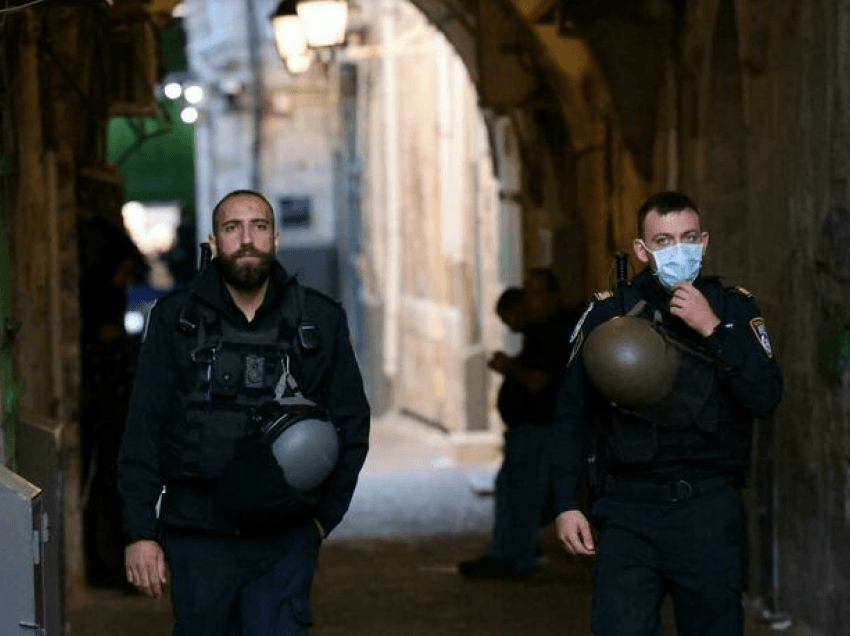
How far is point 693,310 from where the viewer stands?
6.62m

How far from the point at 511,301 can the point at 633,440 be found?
5716 mm

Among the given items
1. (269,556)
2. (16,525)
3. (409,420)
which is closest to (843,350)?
(269,556)

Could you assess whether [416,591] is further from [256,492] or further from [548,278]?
[256,492]

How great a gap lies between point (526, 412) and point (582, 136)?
4575 millimetres

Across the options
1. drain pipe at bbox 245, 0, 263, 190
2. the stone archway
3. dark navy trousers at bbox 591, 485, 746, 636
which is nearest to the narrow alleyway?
the stone archway

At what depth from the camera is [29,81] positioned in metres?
11.0

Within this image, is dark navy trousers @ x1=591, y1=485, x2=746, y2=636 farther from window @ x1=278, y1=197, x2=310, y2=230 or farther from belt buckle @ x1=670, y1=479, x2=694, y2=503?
window @ x1=278, y1=197, x2=310, y2=230

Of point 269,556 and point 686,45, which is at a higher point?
point 686,45

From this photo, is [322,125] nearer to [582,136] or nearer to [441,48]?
[441,48]

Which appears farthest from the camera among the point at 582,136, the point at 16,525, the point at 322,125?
the point at 322,125

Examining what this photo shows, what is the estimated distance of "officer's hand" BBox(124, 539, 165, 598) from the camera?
664 cm

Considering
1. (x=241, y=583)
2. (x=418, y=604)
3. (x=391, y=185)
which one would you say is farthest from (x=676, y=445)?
(x=391, y=185)

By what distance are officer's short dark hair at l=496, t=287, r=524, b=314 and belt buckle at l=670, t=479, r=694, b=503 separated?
5.73 meters

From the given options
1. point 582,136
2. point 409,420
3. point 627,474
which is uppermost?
point 582,136
